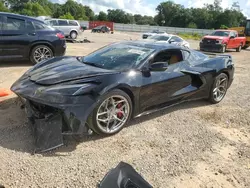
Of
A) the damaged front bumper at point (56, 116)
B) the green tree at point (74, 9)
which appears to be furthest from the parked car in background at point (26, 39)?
the green tree at point (74, 9)

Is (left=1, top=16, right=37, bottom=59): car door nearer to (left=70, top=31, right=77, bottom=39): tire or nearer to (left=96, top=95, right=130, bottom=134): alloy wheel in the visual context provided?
(left=96, top=95, right=130, bottom=134): alloy wheel

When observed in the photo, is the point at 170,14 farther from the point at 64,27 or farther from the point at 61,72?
the point at 61,72

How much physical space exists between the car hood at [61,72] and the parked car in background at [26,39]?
12.2 ft

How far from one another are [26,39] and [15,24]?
0.53 m

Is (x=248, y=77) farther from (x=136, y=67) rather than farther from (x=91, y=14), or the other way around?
(x=91, y=14)

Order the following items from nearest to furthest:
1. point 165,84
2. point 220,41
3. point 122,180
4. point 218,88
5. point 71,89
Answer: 1. point 122,180
2. point 71,89
3. point 165,84
4. point 218,88
5. point 220,41

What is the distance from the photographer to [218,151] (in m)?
3.59

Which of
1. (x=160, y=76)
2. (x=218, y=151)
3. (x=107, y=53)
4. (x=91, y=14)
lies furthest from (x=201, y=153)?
(x=91, y=14)

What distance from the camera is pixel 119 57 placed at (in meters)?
4.30

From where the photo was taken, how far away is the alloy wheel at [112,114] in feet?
11.6

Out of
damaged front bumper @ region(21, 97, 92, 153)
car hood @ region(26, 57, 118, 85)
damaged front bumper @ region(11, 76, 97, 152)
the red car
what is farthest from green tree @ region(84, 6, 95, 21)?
damaged front bumper @ region(21, 97, 92, 153)

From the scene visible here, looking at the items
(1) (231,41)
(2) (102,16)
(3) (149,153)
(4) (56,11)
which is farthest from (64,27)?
(4) (56,11)

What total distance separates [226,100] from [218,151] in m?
2.53

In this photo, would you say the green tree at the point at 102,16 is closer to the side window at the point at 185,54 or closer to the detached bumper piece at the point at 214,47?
the detached bumper piece at the point at 214,47
